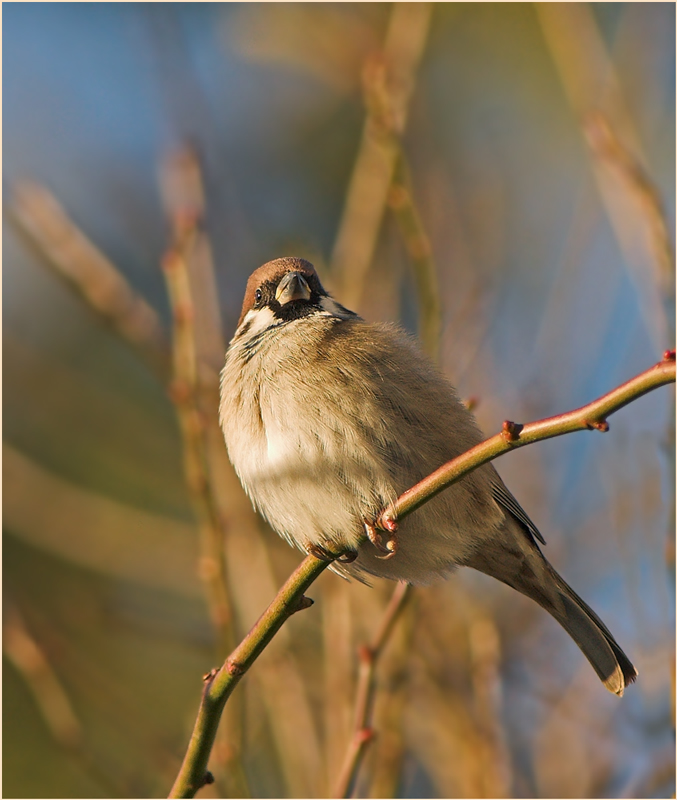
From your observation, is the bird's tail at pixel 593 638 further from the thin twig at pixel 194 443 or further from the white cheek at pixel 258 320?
the white cheek at pixel 258 320

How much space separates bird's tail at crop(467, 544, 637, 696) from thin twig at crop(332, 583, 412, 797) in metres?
0.45

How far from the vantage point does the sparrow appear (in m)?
3.73

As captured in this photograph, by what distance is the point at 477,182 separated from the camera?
26.9ft

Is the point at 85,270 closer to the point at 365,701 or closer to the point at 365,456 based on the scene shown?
→ the point at 365,456

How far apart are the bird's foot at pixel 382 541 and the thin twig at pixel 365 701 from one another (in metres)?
0.28

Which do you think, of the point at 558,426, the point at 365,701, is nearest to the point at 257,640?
the point at 365,701

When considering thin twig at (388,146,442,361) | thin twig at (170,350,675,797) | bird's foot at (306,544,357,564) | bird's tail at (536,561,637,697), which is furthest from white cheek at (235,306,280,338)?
bird's tail at (536,561,637,697)

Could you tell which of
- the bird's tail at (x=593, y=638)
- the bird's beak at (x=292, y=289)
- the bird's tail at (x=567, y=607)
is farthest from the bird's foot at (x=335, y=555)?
the bird's beak at (x=292, y=289)

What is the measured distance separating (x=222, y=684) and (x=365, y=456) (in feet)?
3.78

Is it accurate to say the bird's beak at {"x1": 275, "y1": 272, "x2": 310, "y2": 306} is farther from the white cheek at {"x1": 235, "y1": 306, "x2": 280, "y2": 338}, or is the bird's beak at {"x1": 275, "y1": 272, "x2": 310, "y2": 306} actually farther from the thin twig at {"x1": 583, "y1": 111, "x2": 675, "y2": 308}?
the thin twig at {"x1": 583, "y1": 111, "x2": 675, "y2": 308}

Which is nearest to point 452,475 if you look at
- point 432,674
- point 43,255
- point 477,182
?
point 432,674

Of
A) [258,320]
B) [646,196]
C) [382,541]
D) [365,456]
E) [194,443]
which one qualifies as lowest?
[382,541]

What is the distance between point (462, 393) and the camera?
5.49 meters

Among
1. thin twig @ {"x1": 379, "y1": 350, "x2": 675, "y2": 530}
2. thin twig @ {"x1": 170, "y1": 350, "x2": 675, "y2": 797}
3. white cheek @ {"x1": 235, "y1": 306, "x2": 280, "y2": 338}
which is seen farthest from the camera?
white cheek @ {"x1": 235, "y1": 306, "x2": 280, "y2": 338}
